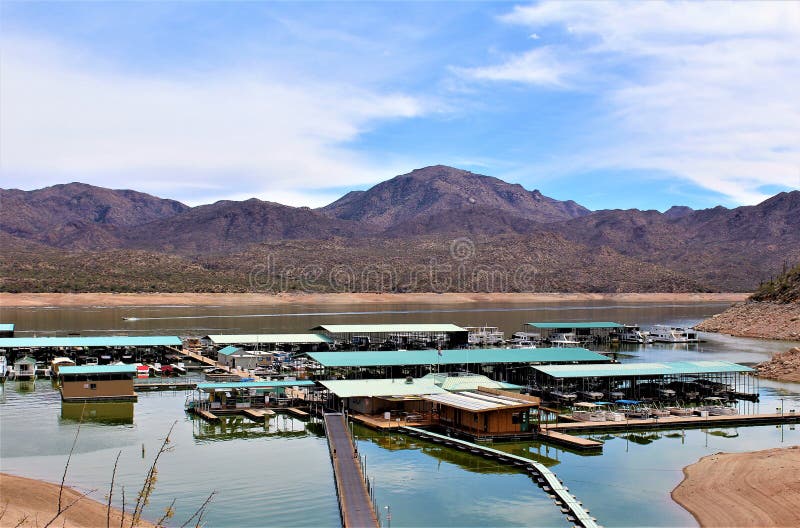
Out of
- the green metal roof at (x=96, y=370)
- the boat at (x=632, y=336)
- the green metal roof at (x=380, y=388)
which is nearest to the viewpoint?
the green metal roof at (x=380, y=388)

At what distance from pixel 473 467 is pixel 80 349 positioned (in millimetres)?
36910

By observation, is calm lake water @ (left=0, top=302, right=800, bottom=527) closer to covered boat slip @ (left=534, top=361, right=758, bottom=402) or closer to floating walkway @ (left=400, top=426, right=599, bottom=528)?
floating walkway @ (left=400, top=426, right=599, bottom=528)

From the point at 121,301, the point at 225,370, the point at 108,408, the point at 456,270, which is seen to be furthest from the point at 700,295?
the point at 108,408

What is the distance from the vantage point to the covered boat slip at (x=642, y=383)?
42.1 meters

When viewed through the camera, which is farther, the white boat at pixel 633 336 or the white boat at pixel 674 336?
the white boat at pixel 633 336

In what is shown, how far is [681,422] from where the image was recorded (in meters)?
36.2

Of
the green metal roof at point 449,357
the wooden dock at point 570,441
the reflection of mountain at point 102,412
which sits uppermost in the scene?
the green metal roof at point 449,357

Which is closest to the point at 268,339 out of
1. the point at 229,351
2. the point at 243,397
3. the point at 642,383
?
the point at 229,351

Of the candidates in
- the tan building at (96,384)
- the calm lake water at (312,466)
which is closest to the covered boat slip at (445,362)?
the calm lake water at (312,466)

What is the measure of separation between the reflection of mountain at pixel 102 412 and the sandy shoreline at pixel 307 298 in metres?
84.9

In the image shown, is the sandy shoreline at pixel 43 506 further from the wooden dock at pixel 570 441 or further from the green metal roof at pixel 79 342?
the green metal roof at pixel 79 342

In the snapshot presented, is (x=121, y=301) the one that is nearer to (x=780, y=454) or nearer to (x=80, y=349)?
(x=80, y=349)

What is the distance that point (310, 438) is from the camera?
1299 inches

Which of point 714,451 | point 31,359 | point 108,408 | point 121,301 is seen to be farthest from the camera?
point 121,301
